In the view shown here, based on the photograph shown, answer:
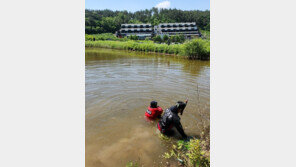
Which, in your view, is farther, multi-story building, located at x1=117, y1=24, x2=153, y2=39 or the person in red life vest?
multi-story building, located at x1=117, y1=24, x2=153, y2=39

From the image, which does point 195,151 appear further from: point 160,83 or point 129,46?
point 129,46

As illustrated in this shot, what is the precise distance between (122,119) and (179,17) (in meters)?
156

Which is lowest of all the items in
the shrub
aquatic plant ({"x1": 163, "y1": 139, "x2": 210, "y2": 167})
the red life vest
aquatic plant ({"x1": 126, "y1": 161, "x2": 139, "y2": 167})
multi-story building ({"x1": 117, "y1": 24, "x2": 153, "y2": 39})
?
aquatic plant ({"x1": 126, "y1": 161, "x2": 139, "y2": 167})

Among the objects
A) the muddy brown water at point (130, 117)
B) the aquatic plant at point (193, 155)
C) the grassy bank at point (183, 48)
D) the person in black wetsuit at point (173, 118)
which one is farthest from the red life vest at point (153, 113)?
the grassy bank at point (183, 48)

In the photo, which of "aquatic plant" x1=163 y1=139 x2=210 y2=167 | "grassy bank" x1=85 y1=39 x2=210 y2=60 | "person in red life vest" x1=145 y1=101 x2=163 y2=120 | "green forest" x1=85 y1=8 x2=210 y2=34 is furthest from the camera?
"green forest" x1=85 y1=8 x2=210 y2=34

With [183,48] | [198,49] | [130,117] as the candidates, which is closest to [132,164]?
[130,117]

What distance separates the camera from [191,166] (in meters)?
4.21

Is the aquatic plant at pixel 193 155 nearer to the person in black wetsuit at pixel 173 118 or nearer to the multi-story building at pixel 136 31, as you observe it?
the person in black wetsuit at pixel 173 118

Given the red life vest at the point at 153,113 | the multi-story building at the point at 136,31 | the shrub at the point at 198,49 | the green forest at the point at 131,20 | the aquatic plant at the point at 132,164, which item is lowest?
the aquatic plant at the point at 132,164

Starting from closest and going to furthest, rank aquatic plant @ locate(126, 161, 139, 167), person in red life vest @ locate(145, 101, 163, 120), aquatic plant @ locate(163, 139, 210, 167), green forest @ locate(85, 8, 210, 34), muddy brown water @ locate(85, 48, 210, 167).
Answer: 1. aquatic plant @ locate(163, 139, 210, 167)
2. aquatic plant @ locate(126, 161, 139, 167)
3. muddy brown water @ locate(85, 48, 210, 167)
4. person in red life vest @ locate(145, 101, 163, 120)
5. green forest @ locate(85, 8, 210, 34)

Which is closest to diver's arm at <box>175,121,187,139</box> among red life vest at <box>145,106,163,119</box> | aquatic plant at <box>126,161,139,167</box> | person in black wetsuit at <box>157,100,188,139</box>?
person in black wetsuit at <box>157,100,188,139</box>

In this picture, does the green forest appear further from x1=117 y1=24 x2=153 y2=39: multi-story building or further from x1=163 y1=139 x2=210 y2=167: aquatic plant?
x1=163 y1=139 x2=210 y2=167: aquatic plant

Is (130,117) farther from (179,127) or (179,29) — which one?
(179,29)

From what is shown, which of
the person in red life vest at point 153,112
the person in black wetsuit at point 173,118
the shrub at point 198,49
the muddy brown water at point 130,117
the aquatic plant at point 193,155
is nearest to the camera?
the aquatic plant at point 193,155
